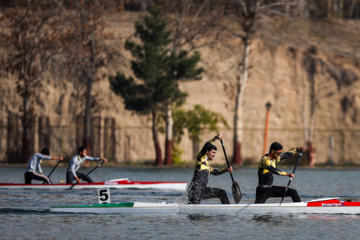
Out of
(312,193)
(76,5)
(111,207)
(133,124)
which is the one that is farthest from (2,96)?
(111,207)

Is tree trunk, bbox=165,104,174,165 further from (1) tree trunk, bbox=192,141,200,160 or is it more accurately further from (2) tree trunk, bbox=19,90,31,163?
(2) tree trunk, bbox=19,90,31,163

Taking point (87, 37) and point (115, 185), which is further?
point (87, 37)

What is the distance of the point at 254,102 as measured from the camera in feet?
219

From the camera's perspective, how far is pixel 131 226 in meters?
18.0

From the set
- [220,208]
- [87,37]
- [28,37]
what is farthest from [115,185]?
[28,37]

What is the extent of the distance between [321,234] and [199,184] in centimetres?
408

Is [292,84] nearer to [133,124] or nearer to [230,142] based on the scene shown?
[230,142]

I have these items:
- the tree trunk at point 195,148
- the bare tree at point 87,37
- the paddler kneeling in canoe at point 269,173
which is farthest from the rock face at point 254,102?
the paddler kneeling in canoe at point 269,173

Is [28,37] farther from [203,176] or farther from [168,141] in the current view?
[203,176]

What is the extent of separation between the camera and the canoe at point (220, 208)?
798 inches

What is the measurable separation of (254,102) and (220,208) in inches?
1846

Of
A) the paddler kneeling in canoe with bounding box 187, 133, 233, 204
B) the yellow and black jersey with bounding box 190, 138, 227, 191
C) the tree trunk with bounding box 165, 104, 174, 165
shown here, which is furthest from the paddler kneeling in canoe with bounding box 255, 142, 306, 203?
the tree trunk with bounding box 165, 104, 174, 165

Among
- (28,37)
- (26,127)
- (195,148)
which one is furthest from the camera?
(195,148)

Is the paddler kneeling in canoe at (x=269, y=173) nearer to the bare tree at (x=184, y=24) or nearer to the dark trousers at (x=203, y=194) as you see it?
the dark trousers at (x=203, y=194)
